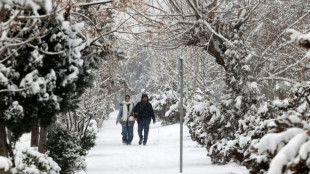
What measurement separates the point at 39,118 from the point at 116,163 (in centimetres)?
521

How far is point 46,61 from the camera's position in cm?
657

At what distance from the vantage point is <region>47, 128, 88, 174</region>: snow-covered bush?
29.6 ft

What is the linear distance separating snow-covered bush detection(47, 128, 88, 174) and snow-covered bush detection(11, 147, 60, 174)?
90.6 inches

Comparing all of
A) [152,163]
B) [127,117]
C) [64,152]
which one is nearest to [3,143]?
[64,152]

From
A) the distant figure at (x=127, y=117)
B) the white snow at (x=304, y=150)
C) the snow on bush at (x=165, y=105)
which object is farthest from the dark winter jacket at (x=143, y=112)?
the snow on bush at (x=165, y=105)

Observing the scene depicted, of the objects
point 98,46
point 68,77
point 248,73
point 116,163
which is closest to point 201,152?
point 116,163

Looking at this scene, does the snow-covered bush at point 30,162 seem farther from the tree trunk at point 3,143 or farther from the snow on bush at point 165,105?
the snow on bush at point 165,105

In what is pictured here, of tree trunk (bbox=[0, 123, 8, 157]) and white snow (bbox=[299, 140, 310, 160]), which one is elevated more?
white snow (bbox=[299, 140, 310, 160])

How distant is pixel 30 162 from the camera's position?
6.44 metres

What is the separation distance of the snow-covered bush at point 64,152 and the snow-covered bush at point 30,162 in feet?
7.55

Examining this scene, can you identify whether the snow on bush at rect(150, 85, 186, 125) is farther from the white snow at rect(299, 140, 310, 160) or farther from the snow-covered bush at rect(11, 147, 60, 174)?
the white snow at rect(299, 140, 310, 160)

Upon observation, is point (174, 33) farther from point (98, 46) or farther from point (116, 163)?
point (98, 46)

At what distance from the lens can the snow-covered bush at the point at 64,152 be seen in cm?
901

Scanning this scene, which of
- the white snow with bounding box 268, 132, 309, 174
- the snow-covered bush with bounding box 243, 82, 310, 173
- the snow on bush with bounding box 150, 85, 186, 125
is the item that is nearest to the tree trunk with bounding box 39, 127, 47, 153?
the snow-covered bush with bounding box 243, 82, 310, 173
